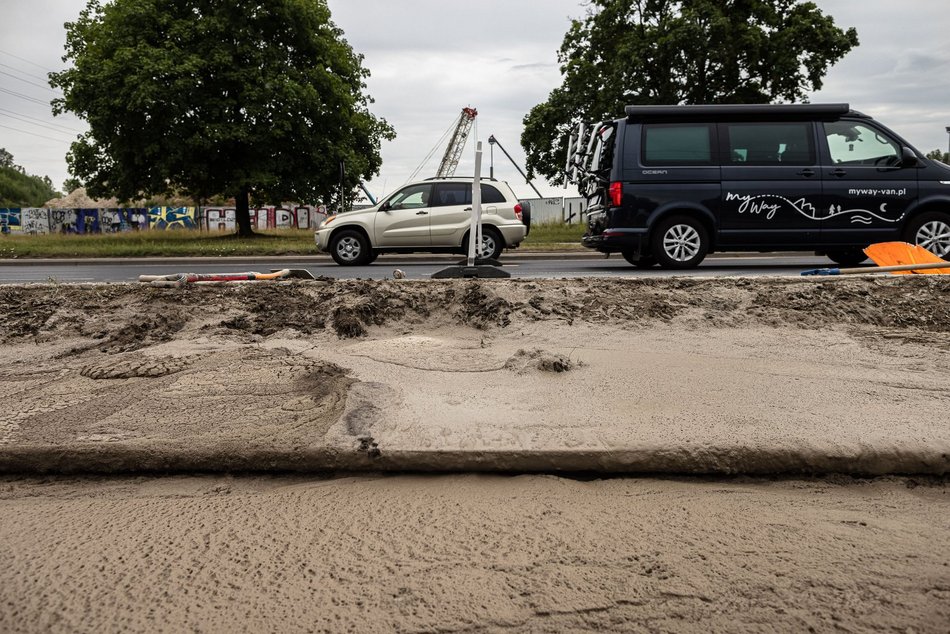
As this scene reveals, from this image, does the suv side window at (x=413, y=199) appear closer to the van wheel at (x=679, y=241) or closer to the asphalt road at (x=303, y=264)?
the asphalt road at (x=303, y=264)

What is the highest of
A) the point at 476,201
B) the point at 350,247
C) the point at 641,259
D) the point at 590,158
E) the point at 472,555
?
the point at 590,158

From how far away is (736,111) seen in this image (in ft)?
29.3

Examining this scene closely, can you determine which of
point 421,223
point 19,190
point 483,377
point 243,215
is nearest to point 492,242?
point 421,223

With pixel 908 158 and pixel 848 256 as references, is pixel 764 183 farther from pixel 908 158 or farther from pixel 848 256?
pixel 848 256

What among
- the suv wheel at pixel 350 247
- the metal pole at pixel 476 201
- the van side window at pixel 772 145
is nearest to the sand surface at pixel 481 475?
the metal pole at pixel 476 201

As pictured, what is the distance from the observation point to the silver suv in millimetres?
12594

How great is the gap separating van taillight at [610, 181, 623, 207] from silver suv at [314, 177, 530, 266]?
3.69m

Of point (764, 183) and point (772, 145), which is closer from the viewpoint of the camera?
point (764, 183)

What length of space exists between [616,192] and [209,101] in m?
18.6

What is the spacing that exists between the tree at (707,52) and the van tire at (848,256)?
617 inches

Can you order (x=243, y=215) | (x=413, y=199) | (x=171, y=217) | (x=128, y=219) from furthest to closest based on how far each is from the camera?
(x=171, y=217), (x=128, y=219), (x=243, y=215), (x=413, y=199)

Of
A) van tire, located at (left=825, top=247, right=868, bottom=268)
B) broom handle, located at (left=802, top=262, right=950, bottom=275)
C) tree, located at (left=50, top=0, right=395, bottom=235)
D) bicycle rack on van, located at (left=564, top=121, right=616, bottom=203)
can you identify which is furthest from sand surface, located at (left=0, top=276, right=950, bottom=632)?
tree, located at (left=50, top=0, right=395, bottom=235)

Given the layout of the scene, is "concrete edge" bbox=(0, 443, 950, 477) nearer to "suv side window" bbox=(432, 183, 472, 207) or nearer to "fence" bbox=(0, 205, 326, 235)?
"suv side window" bbox=(432, 183, 472, 207)

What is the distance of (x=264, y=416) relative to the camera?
9.00ft
